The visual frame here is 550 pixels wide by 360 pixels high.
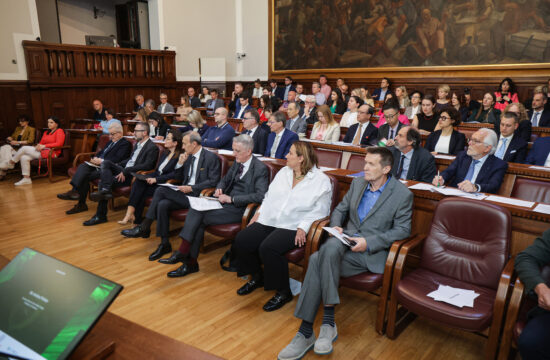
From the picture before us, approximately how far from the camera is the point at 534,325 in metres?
1.83

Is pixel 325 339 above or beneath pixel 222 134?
beneath

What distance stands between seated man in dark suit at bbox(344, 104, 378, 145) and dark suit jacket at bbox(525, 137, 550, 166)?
73.0 inches

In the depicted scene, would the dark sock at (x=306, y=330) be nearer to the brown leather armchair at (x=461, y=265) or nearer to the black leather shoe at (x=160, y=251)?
the brown leather armchair at (x=461, y=265)

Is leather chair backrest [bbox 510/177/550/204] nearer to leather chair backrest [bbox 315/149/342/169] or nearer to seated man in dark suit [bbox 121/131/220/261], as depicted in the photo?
leather chair backrest [bbox 315/149/342/169]

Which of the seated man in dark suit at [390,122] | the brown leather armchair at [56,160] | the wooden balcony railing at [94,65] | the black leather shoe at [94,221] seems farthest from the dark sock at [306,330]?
the wooden balcony railing at [94,65]

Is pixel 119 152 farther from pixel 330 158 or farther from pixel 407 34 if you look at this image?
pixel 407 34

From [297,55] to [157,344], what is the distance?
11.6 meters

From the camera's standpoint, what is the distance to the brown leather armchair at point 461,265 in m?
2.04

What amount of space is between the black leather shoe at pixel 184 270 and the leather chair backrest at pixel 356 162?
192 cm

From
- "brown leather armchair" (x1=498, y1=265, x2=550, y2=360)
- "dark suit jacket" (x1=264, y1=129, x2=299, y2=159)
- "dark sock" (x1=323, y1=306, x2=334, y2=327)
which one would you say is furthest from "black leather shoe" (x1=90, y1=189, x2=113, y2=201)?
"brown leather armchair" (x1=498, y1=265, x2=550, y2=360)

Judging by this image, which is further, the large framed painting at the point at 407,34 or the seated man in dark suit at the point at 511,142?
the large framed painting at the point at 407,34

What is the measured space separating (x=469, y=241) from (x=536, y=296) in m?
0.51

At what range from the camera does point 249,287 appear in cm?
305

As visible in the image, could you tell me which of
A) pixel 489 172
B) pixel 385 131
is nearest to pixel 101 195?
pixel 385 131
